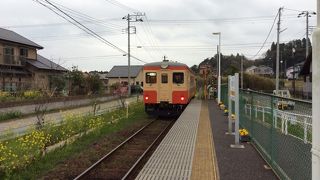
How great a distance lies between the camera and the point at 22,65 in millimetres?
38625

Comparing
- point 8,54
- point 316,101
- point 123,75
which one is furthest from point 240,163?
point 123,75

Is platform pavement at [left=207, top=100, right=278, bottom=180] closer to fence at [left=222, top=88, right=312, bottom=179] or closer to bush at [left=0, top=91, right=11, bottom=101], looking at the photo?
fence at [left=222, top=88, right=312, bottom=179]

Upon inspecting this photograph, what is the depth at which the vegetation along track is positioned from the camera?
334 inches

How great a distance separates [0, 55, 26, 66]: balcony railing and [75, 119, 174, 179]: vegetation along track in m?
23.3

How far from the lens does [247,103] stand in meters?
12.1

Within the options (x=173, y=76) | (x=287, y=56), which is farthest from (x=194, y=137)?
(x=287, y=56)

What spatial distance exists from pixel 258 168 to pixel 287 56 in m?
94.6

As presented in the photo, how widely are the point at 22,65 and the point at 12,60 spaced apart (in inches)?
68.8

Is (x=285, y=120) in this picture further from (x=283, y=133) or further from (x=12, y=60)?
(x=12, y=60)

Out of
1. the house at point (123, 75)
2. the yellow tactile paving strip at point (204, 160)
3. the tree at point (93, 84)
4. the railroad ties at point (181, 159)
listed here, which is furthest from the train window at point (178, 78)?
the house at point (123, 75)

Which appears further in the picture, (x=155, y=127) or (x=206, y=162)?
(x=155, y=127)

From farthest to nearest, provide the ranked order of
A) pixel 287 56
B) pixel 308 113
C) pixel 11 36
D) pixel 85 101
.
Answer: pixel 287 56 < pixel 11 36 < pixel 85 101 < pixel 308 113

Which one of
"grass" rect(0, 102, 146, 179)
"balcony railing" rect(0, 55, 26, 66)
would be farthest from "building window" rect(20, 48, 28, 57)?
"grass" rect(0, 102, 146, 179)

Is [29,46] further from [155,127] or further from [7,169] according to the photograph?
[7,169]
